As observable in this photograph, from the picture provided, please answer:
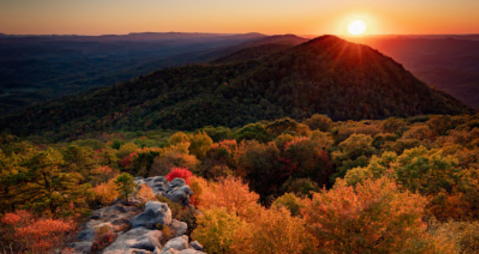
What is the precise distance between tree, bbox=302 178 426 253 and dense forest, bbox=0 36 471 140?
343ft

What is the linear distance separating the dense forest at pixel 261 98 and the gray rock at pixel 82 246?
99.5m

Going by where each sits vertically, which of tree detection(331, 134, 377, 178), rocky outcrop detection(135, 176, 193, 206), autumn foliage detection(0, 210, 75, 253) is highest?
autumn foliage detection(0, 210, 75, 253)

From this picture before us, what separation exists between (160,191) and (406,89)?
157 metres

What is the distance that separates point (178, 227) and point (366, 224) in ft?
41.4

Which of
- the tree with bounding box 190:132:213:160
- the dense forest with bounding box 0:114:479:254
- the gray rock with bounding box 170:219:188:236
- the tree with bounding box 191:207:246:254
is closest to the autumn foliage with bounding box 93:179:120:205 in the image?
the dense forest with bounding box 0:114:479:254

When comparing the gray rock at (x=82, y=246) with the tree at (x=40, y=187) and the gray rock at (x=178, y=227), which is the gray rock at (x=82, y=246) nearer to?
the tree at (x=40, y=187)

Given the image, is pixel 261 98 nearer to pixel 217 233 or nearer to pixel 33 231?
pixel 217 233

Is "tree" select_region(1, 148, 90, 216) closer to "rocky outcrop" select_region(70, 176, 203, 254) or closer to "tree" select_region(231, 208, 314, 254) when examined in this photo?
"rocky outcrop" select_region(70, 176, 203, 254)

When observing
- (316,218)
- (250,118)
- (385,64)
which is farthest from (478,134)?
(385,64)

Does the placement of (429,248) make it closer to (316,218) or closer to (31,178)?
(316,218)

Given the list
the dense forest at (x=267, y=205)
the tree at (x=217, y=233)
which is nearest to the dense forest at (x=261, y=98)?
the dense forest at (x=267, y=205)

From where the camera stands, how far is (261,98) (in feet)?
453

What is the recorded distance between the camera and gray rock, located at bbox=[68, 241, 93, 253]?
1485cm

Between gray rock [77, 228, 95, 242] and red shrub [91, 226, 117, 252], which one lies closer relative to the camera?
red shrub [91, 226, 117, 252]
